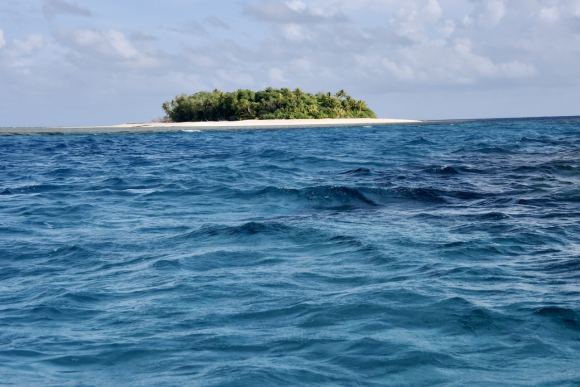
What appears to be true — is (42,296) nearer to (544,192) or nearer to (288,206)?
(288,206)

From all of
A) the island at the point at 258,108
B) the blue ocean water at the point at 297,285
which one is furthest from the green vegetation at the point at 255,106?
the blue ocean water at the point at 297,285

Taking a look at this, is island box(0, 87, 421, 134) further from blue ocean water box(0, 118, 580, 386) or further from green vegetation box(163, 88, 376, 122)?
blue ocean water box(0, 118, 580, 386)

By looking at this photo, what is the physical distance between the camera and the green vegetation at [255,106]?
10612 centimetres

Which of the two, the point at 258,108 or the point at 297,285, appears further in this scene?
the point at 258,108

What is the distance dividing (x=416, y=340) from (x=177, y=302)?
331 cm

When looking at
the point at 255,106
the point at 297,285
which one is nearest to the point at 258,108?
the point at 255,106

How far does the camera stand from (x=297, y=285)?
32.7 ft

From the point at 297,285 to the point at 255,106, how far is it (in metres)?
97.6

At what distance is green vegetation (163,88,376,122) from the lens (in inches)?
4178

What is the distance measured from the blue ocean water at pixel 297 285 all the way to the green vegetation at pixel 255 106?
85.6 metres

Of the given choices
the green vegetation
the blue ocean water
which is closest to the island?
the green vegetation

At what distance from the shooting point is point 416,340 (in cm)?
765

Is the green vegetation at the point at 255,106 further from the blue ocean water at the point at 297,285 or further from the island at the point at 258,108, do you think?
the blue ocean water at the point at 297,285

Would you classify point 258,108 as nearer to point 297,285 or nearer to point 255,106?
point 255,106
